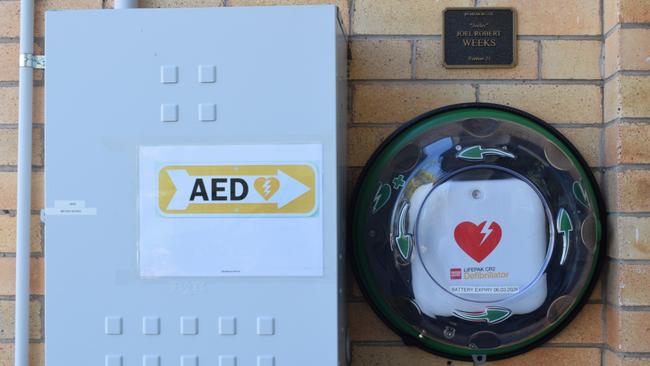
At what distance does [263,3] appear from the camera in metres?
1.81

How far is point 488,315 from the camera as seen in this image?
168 centimetres

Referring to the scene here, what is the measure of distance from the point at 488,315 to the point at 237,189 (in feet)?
2.34

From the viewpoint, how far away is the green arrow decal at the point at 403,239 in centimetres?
168

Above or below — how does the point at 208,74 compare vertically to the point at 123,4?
below

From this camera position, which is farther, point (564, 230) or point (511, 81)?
point (511, 81)

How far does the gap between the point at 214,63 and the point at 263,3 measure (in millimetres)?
416

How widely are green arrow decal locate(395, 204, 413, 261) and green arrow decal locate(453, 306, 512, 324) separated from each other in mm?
190

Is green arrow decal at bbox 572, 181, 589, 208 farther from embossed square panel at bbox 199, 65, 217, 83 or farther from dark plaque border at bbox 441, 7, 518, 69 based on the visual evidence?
embossed square panel at bbox 199, 65, 217, 83

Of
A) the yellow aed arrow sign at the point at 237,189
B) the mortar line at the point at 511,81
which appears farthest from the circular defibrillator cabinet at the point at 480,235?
the yellow aed arrow sign at the point at 237,189

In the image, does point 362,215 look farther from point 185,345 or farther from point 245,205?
point 185,345

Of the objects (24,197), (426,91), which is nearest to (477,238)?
(426,91)

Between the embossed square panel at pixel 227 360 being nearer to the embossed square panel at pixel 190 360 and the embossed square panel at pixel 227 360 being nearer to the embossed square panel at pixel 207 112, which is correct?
the embossed square panel at pixel 190 360

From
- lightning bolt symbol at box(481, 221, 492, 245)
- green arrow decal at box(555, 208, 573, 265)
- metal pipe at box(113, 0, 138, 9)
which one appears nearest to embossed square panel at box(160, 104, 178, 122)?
metal pipe at box(113, 0, 138, 9)

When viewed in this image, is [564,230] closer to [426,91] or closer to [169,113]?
[426,91]
